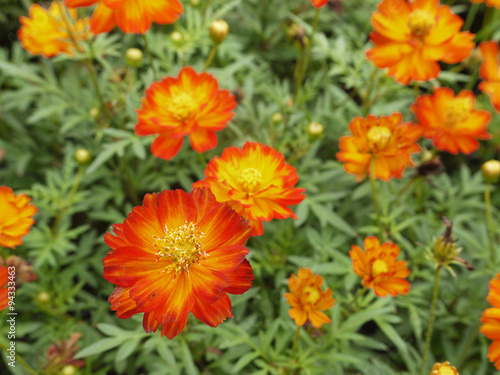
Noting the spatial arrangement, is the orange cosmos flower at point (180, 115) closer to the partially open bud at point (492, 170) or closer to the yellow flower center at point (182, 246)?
the yellow flower center at point (182, 246)

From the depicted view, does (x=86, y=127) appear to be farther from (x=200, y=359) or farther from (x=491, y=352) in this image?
(x=491, y=352)

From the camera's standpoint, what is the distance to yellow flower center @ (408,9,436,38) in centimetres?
149

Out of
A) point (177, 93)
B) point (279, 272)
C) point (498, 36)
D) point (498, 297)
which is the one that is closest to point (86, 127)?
point (177, 93)

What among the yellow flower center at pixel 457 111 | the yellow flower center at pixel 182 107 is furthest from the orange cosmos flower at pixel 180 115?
the yellow flower center at pixel 457 111

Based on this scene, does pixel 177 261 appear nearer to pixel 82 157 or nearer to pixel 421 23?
pixel 82 157

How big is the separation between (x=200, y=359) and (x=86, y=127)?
1.04 meters

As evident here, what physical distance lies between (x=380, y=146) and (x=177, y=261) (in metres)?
0.63

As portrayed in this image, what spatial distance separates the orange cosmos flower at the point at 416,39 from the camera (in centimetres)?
145

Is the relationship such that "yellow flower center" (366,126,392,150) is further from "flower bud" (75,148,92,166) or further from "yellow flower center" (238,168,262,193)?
"flower bud" (75,148,92,166)

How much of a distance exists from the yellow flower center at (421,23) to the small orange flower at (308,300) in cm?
94

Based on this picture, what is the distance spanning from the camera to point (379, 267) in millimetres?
1066

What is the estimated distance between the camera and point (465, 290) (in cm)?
174

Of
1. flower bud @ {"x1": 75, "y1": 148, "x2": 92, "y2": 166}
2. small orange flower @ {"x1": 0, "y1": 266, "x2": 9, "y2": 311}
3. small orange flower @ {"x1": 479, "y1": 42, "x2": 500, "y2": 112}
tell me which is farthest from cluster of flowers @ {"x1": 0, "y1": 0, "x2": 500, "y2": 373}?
flower bud @ {"x1": 75, "y1": 148, "x2": 92, "y2": 166}

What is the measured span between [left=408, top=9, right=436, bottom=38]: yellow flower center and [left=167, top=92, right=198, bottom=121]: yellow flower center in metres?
0.80
